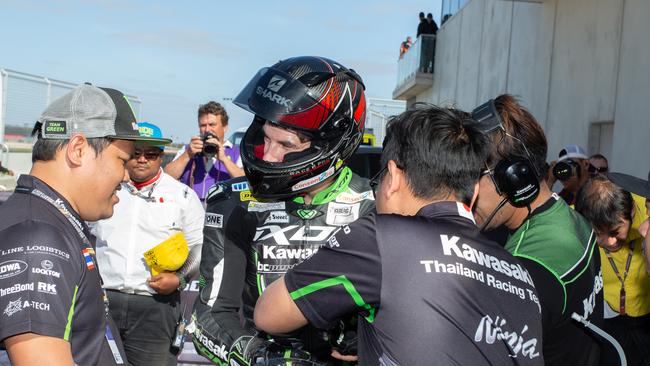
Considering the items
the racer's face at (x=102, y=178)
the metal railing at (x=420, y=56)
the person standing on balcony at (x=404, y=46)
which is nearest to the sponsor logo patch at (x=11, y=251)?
the racer's face at (x=102, y=178)

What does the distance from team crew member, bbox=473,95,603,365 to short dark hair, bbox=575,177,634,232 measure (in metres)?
2.19

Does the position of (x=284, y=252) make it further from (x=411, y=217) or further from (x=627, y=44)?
(x=627, y=44)

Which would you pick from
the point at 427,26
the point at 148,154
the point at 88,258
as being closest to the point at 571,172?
the point at 148,154

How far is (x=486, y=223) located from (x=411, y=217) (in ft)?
2.91

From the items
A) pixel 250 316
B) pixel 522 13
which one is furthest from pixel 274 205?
pixel 522 13

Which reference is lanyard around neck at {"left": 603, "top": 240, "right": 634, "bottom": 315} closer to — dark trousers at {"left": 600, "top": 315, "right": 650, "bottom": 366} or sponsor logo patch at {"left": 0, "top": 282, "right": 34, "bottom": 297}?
dark trousers at {"left": 600, "top": 315, "right": 650, "bottom": 366}

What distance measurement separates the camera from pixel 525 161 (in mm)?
2543

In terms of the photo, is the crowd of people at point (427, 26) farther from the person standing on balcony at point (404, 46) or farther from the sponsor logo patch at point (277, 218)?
the sponsor logo patch at point (277, 218)

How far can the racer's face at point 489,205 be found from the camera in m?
2.60

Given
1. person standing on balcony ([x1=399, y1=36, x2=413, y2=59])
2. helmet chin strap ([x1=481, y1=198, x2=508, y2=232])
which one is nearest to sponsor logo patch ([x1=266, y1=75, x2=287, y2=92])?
helmet chin strap ([x1=481, y1=198, x2=508, y2=232])

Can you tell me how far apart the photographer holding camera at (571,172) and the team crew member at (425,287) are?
5.43 metres

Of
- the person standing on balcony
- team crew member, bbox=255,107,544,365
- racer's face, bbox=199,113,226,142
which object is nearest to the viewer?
team crew member, bbox=255,107,544,365

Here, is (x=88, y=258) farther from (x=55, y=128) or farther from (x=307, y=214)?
(x=307, y=214)

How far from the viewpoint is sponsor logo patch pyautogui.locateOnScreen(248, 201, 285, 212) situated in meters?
2.72
